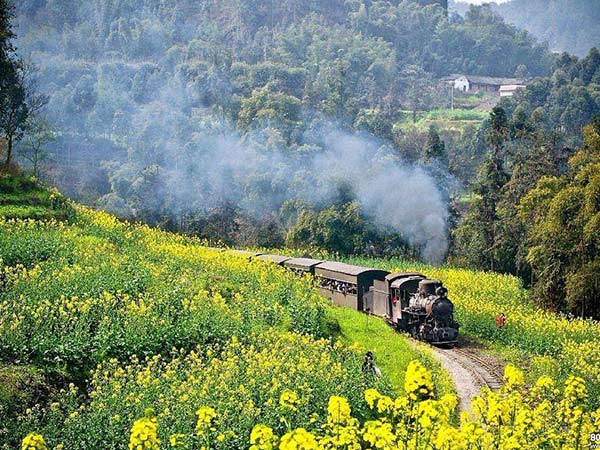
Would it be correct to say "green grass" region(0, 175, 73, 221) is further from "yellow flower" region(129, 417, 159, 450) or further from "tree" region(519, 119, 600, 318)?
"tree" region(519, 119, 600, 318)

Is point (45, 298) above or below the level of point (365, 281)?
above

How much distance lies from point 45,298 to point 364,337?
31.1ft

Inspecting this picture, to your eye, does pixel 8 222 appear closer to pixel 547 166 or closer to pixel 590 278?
pixel 590 278

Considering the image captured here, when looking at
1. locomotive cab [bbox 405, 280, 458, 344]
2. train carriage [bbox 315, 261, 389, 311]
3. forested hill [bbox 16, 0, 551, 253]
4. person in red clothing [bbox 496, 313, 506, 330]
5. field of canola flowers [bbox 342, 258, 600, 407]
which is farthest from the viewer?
forested hill [bbox 16, 0, 551, 253]

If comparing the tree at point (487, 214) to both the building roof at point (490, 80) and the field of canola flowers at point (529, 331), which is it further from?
the building roof at point (490, 80)

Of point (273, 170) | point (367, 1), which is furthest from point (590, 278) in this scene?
point (367, 1)

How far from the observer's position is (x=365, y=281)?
26031mm

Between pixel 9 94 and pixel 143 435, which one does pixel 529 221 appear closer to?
pixel 9 94

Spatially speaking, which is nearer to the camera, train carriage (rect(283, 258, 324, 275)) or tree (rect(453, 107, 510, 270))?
train carriage (rect(283, 258, 324, 275))

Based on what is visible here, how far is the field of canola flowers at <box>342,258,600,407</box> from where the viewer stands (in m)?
17.9

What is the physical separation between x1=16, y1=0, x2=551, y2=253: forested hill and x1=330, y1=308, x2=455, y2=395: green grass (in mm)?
18904

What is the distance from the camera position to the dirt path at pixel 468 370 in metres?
17.5

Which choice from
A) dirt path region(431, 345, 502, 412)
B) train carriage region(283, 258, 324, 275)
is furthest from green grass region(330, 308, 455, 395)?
train carriage region(283, 258, 324, 275)

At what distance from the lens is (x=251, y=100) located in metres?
68.4
